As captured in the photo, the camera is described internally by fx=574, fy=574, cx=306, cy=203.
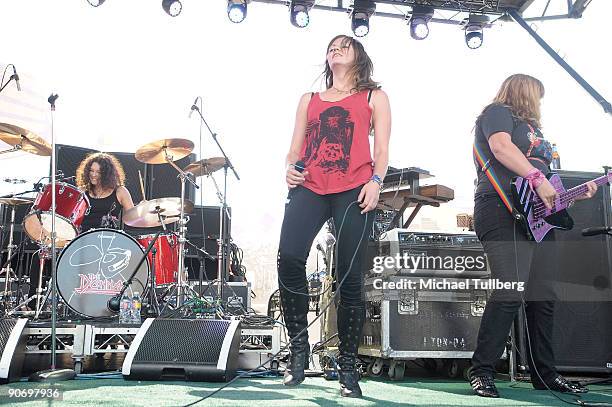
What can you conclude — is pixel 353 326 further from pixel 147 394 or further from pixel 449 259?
pixel 449 259

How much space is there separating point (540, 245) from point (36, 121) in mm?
5607

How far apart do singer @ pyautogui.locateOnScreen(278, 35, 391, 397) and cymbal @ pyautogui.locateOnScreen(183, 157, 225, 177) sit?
2.73 metres

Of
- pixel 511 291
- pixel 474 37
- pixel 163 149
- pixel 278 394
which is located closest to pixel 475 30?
pixel 474 37

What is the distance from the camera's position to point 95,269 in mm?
4254

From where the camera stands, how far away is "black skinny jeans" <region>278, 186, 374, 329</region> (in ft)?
7.61

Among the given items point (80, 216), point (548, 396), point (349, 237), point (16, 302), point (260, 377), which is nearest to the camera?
point (349, 237)

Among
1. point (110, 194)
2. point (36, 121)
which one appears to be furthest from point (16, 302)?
point (36, 121)

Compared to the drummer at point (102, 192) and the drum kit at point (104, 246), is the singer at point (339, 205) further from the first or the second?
the drummer at point (102, 192)

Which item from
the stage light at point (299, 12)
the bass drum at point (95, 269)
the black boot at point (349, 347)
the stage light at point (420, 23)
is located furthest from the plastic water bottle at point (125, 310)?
the stage light at point (420, 23)

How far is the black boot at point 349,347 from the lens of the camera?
234cm

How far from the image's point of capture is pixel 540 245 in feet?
9.51

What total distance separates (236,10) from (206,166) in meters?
1.82

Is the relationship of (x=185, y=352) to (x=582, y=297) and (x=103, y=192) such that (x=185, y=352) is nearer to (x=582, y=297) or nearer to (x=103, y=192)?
(x=582, y=297)

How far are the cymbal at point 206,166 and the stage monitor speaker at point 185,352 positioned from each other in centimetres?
228
